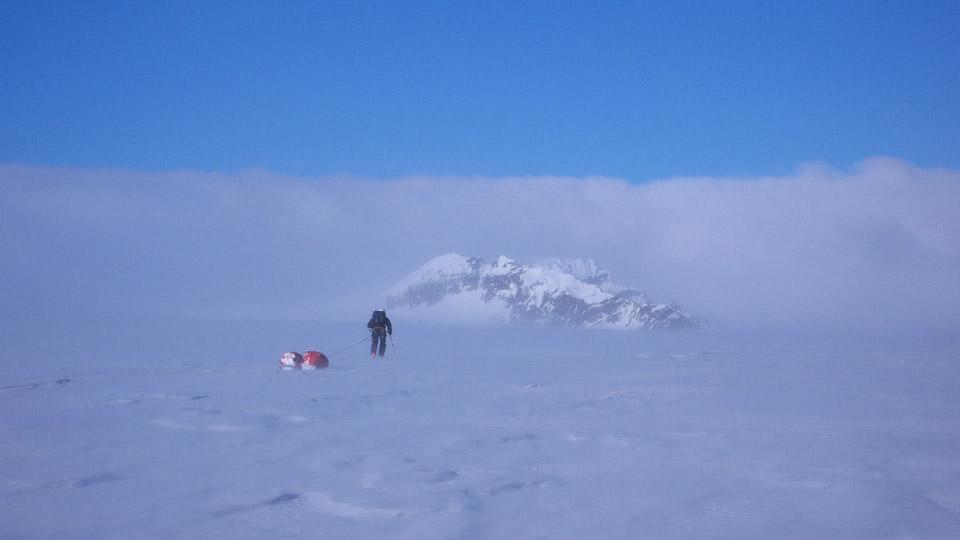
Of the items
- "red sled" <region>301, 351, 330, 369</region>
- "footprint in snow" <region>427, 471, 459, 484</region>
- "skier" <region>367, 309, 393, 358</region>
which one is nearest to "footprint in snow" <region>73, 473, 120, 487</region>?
"footprint in snow" <region>427, 471, 459, 484</region>

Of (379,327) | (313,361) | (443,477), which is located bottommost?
(443,477)

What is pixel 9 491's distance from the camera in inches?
261

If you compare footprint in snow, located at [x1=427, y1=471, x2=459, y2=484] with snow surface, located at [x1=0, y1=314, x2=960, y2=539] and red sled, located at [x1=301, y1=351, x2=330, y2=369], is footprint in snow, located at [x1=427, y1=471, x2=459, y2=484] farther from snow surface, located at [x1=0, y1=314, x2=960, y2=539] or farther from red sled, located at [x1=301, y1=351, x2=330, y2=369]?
red sled, located at [x1=301, y1=351, x2=330, y2=369]

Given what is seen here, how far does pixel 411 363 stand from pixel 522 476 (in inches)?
590

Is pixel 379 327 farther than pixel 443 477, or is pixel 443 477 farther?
pixel 379 327

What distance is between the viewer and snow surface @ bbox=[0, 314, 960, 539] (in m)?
5.87

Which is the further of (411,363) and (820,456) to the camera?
(411,363)

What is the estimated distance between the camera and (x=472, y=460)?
8.02 m

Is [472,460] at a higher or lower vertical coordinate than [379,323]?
lower

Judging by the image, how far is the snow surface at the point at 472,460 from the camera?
5871 mm

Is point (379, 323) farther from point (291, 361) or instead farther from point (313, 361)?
point (291, 361)

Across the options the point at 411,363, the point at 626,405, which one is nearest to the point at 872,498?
the point at 626,405

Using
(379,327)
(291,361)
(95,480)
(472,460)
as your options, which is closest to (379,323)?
(379,327)

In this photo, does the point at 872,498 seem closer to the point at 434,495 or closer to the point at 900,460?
the point at 900,460
